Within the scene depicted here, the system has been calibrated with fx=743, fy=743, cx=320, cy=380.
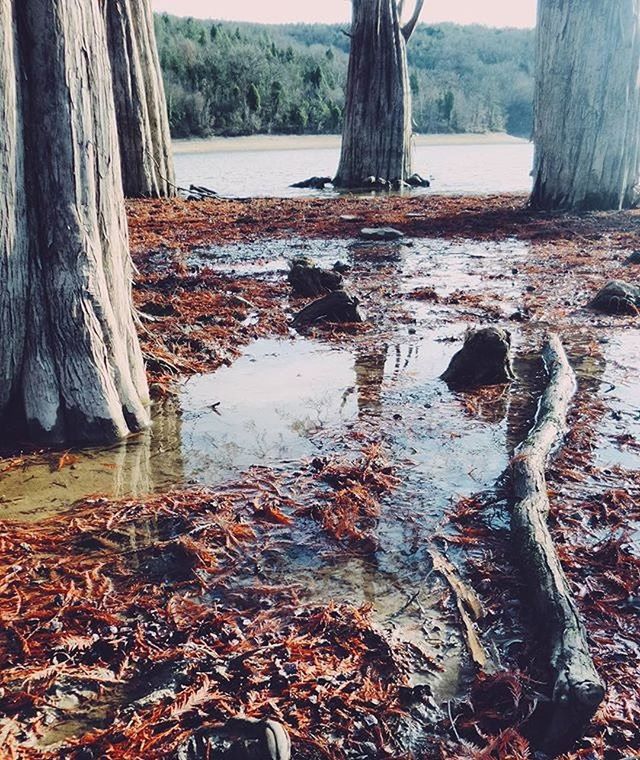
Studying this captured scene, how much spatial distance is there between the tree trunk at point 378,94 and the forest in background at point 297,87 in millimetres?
36047

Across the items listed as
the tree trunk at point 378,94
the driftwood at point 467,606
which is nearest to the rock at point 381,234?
the tree trunk at point 378,94

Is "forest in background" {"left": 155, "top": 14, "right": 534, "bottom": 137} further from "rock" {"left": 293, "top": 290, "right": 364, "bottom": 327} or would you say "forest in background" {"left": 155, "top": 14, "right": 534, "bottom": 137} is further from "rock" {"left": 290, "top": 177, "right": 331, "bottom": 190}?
"rock" {"left": 293, "top": 290, "right": 364, "bottom": 327}

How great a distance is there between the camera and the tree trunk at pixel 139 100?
12.4 metres

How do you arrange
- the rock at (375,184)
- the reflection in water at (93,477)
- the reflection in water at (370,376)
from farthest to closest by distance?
the rock at (375,184) → the reflection in water at (370,376) → the reflection in water at (93,477)

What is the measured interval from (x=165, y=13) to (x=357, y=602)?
122 metres

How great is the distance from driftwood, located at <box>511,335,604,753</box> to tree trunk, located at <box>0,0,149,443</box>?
2026 millimetres

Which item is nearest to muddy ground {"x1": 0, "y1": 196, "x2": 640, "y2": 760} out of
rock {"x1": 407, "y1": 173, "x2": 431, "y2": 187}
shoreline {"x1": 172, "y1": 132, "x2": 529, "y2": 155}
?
rock {"x1": 407, "y1": 173, "x2": 431, "y2": 187}

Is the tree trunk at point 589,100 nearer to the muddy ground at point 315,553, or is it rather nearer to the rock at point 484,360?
the muddy ground at point 315,553

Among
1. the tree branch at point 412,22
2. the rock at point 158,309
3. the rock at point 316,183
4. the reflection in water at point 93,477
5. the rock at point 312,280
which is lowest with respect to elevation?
the reflection in water at point 93,477

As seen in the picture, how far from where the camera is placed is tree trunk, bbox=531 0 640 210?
10.9 m

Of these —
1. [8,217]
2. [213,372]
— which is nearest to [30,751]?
[8,217]

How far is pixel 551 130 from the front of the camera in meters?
11.6

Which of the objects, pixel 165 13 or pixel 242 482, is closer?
pixel 242 482

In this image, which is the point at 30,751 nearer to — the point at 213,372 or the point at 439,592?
the point at 439,592
